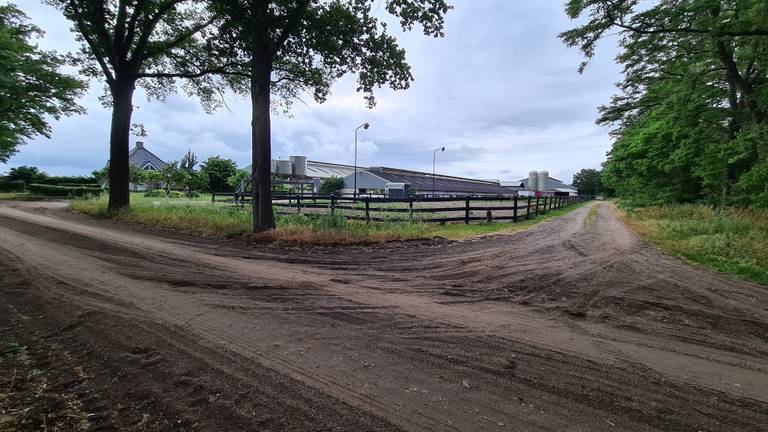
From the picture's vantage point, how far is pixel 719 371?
3.26m

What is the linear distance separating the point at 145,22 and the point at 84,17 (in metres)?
2.45

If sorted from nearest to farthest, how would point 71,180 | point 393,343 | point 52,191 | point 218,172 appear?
point 393,343 → point 52,191 → point 71,180 → point 218,172

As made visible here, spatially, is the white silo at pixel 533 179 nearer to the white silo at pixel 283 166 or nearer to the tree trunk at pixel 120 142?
the white silo at pixel 283 166

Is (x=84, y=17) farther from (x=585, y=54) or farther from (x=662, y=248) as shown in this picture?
(x=662, y=248)

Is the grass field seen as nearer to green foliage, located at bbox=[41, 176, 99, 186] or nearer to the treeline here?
the treeline

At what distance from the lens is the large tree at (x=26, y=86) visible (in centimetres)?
1839

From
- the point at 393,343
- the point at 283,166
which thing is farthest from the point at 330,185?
the point at 393,343

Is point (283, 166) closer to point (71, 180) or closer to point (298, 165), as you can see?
point (298, 165)

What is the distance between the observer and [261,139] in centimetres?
1098

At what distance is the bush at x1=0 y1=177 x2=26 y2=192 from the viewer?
3344cm

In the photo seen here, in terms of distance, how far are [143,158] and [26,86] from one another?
48015mm

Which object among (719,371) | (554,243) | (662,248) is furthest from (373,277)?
(662,248)

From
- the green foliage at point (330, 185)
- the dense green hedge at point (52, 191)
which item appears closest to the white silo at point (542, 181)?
the green foliage at point (330, 185)

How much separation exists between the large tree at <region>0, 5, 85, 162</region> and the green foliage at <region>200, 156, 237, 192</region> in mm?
27050
